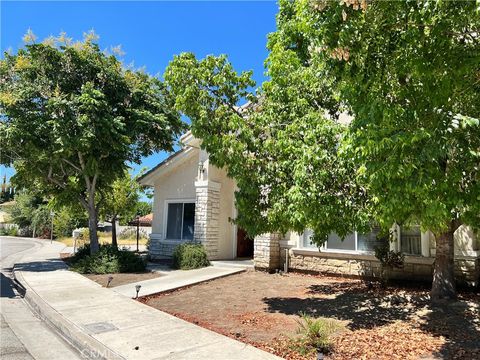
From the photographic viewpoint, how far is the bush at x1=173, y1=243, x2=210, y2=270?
558 inches

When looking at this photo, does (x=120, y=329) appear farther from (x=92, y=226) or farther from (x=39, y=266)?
(x=39, y=266)

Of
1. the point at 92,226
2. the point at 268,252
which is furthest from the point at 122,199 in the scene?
the point at 268,252

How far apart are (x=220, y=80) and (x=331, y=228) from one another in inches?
158

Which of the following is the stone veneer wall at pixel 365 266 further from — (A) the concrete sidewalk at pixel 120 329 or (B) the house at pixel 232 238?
(A) the concrete sidewalk at pixel 120 329

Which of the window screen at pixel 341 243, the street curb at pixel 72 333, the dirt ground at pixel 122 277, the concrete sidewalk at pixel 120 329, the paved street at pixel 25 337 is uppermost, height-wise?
the window screen at pixel 341 243

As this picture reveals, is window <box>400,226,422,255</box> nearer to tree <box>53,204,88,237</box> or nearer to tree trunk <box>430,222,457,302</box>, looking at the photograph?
tree trunk <box>430,222,457,302</box>

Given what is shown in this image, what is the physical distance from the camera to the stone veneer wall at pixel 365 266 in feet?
32.2

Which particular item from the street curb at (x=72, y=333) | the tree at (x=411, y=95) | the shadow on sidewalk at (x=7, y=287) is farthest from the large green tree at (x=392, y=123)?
the shadow on sidewalk at (x=7, y=287)

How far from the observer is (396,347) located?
583cm

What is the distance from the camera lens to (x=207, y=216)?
51.1 ft

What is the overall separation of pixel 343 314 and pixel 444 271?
2.58m

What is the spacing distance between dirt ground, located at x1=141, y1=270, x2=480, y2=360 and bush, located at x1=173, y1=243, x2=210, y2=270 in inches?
94.5

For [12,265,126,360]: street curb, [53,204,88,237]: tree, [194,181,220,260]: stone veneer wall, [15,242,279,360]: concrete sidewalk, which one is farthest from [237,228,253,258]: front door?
[53,204,88,237]: tree

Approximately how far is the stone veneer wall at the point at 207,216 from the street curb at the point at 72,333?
22.5 feet
